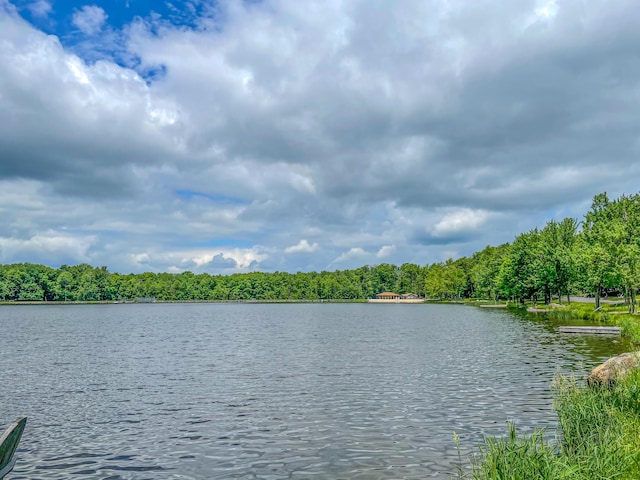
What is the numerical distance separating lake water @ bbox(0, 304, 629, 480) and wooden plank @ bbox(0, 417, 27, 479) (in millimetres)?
5210

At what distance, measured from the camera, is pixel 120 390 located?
28.1 meters

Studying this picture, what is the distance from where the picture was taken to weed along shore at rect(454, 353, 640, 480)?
10.2 metres

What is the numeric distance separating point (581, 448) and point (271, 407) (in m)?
15.0

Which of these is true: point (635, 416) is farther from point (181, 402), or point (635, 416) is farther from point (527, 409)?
point (181, 402)

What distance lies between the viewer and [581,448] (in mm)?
11625

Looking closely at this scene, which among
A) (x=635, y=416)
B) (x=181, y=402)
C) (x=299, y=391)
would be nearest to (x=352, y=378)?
(x=299, y=391)

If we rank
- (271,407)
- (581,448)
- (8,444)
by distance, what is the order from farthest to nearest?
(271,407)
(581,448)
(8,444)

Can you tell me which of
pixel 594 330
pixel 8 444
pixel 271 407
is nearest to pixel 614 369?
pixel 271 407

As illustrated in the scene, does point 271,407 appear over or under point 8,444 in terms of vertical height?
under

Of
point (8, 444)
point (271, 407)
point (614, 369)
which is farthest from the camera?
point (271, 407)

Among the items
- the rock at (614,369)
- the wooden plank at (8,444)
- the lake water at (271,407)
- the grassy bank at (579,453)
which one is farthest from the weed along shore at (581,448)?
the wooden plank at (8,444)

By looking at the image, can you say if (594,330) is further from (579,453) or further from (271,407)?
(579,453)

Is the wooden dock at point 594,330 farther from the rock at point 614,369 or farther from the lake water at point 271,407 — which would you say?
the rock at point 614,369

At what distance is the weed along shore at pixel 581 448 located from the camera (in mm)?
10164
